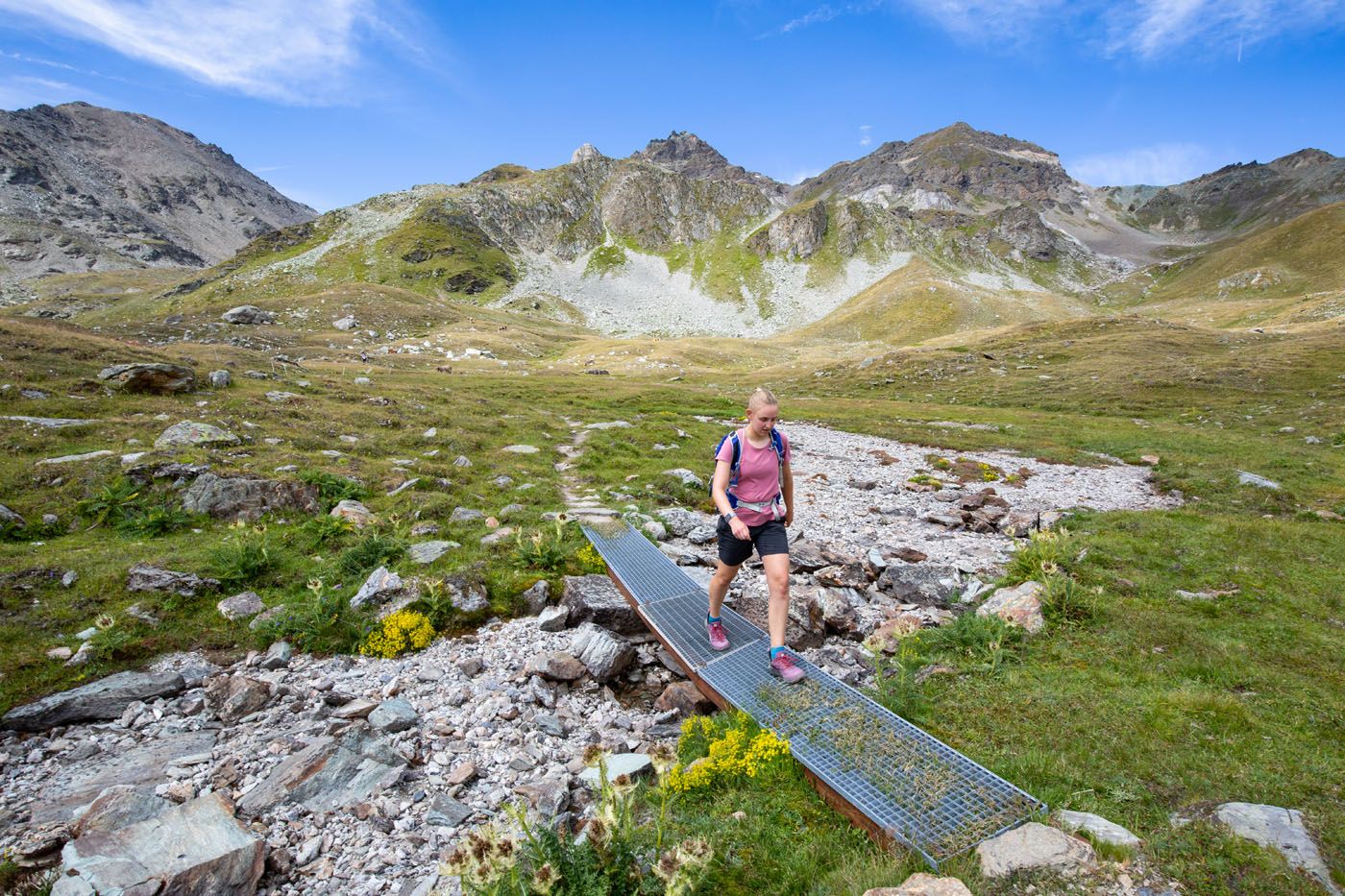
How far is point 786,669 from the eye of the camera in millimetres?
7707

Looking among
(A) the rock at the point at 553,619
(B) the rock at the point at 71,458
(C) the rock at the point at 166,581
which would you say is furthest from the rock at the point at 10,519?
(A) the rock at the point at 553,619

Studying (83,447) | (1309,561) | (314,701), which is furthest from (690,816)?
(83,447)

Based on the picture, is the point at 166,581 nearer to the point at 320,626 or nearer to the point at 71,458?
the point at 320,626

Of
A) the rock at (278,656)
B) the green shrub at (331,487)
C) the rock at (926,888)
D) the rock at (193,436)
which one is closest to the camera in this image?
the rock at (926,888)

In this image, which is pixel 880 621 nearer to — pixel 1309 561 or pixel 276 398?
pixel 1309 561

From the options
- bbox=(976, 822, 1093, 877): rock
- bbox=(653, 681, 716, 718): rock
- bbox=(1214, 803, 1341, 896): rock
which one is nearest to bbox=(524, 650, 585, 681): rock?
bbox=(653, 681, 716, 718): rock

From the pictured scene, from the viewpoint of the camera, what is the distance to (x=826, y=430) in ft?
127

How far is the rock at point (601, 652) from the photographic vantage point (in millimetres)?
9062

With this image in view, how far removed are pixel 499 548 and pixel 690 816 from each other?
8.20 m

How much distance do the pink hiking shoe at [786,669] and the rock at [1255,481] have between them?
75.1 feet

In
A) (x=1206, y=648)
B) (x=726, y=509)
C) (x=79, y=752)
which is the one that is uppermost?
(x=726, y=509)

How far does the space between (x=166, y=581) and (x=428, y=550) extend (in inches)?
173

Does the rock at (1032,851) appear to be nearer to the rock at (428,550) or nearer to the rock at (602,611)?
the rock at (602,611)

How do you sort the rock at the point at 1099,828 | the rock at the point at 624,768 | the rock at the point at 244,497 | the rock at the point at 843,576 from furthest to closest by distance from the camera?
1. the rock at the point at 244,497
2. the rock at the point at 843,576
3. the rock at the point at 624,768
4. the rock at the point at 1099,828
